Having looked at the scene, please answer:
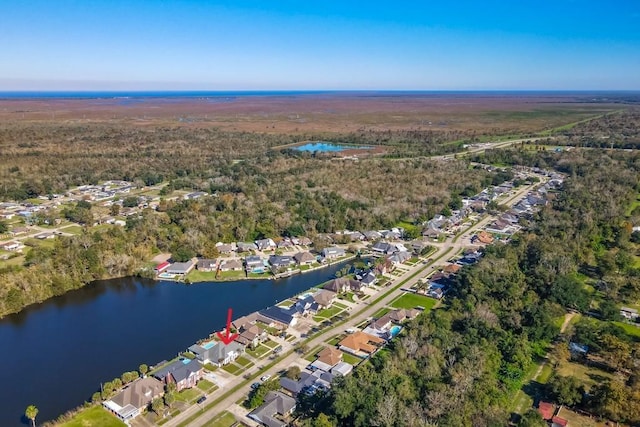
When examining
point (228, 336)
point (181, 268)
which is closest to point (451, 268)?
point (228, 336)

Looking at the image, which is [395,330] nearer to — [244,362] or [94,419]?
[244,362]

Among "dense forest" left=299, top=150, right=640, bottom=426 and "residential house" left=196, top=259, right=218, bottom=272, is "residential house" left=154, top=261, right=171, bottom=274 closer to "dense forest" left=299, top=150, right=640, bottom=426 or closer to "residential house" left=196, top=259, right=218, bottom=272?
"residential house" left=196, top=259, right=218, bottom=272

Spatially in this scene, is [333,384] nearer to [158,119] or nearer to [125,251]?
[125,251]

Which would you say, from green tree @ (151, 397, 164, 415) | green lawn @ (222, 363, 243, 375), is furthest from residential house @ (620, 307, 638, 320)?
green tree @ (151, 397, 164, 415)

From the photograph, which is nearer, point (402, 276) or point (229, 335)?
point (229, 335)

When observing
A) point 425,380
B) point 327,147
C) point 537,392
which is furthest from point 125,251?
point 327,147

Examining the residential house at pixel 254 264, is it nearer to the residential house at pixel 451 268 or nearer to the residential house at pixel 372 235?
the residential house at pixel 372 235
